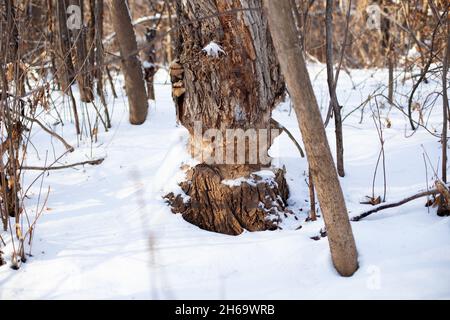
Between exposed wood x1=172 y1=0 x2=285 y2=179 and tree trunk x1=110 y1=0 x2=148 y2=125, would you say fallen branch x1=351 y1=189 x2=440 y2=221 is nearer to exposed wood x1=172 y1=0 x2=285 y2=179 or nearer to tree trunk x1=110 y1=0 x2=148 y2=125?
exposed wood x1=172 y1=0 x2=285 y2=179

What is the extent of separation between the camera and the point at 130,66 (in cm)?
470

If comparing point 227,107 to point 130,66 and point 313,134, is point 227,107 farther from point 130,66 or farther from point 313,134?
point 130,66

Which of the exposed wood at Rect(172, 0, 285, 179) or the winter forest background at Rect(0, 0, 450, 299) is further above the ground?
the exposed wood at Rect(172, 0, 285, 179)

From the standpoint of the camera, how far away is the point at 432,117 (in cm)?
467

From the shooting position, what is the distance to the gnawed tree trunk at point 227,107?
2.70 metres

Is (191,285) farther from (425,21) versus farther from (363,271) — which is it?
(425,21)

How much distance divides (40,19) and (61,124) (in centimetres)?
367

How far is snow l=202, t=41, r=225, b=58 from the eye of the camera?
266 cm

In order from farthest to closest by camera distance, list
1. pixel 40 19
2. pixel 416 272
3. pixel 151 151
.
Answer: pixel 40 19 < pixel 151 151 < pixel 416 272

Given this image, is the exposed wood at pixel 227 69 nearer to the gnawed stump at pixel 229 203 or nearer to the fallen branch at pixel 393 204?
the gnawed stump at pixel 229 203

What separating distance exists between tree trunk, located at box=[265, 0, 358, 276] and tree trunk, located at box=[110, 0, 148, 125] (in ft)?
9.52

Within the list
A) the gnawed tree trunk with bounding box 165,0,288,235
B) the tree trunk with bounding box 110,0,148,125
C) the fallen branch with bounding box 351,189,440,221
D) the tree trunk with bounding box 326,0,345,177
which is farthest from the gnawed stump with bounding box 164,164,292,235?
the tree trunk with bounding box 110,0,148,125
